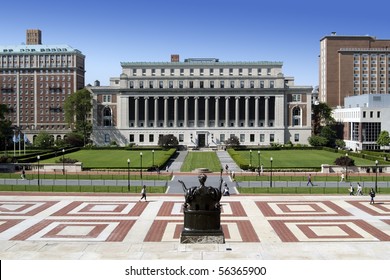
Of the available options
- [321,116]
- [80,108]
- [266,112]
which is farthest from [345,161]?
[80,108]

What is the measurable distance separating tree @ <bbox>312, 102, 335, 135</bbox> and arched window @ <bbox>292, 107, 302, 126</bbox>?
252 inches

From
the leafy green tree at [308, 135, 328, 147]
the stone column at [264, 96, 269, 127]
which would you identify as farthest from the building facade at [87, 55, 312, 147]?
the leafy green tree at [308, 135, 328, 147]

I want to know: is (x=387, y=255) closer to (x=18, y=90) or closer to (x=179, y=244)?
(x=179, y=244)

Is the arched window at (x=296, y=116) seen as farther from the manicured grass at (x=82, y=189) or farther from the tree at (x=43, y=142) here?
the manicured grass at (x=82, y=189)

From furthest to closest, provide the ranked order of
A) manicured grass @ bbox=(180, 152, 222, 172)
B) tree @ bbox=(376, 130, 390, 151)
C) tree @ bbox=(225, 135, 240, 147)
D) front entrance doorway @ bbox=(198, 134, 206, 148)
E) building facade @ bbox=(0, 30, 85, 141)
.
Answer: building facade @ bbox=(0, 30, 85, 141), front entrance doorway @ bbox=(198, 134, 206, 148), tree @ bbox=(225, 135, 240, 147), tree @ bbox=(376, 130, 390, 151), manicured grass @ bbox=(180, 152, 222, 172)

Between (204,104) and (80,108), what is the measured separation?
32.2m

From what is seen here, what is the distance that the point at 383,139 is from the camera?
4638 inches

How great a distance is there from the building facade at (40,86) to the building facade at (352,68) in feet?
251

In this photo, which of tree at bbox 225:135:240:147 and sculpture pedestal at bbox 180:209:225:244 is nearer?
sculpture pedestal at bbox 180:209:225:244

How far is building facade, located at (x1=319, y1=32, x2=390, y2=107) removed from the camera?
161375 millimetres

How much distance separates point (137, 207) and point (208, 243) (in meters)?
17.8

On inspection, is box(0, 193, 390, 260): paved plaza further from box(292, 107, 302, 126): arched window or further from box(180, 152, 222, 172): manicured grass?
box(292, 107, 302, 126): arched window

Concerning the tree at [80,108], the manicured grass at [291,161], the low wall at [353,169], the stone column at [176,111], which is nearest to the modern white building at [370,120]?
the manicured grass at [291,161]

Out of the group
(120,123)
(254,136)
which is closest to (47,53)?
(120,123)
